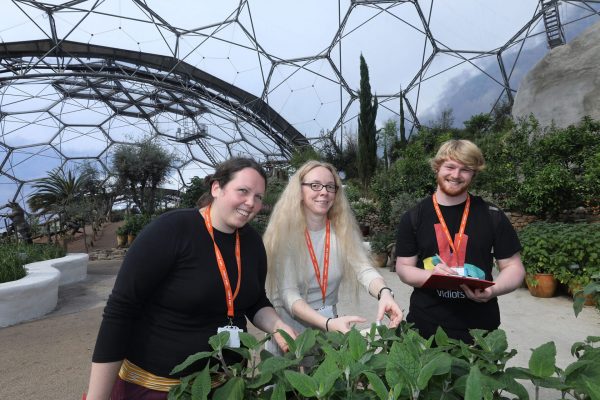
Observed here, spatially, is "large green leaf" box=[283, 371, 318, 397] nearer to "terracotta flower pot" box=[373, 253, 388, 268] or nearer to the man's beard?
the man's beard

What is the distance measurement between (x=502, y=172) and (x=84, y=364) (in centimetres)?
940

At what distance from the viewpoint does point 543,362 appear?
2.70 feet

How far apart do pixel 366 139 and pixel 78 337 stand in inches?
620

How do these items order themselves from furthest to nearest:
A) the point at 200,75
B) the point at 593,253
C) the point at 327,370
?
the point at 200,75
the point at 593,253
the point at 327,370

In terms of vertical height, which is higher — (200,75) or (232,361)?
(200,75)

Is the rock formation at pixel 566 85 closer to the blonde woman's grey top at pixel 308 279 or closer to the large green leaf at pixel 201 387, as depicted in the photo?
the blonde woman's grey top at pixel 308 279

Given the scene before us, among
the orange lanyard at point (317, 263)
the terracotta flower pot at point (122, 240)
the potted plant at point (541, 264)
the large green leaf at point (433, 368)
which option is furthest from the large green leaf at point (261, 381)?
the terracotta flower pot at point (122, 240)

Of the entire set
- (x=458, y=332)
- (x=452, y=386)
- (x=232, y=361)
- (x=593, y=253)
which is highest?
(x=452, y=386)

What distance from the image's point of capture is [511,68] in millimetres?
26328

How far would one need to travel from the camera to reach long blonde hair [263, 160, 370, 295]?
2.18 m

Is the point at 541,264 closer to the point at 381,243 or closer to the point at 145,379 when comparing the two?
the point at 381,243

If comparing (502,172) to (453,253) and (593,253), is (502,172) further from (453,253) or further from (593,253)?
(453,253)

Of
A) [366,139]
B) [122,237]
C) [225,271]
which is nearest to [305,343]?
[225,271]

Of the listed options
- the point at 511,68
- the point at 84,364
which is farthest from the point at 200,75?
the point at 84,364
